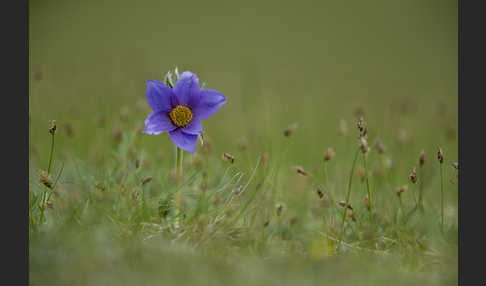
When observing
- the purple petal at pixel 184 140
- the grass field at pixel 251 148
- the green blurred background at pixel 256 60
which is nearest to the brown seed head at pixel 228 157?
the grass field at pixel 251 148

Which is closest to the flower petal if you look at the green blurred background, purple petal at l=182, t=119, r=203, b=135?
purple petal at l=182, t=119, r=203, b=135

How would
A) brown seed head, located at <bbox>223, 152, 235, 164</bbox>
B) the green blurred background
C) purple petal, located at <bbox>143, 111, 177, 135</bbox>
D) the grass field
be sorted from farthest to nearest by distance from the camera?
1. the green blurred background
2. brown seed head, located at <bbox>223, 152, 235, 164</bbox>
3. purple petal, located at <bbox>143, 111, 177, 135</bbox>
4. the grass field

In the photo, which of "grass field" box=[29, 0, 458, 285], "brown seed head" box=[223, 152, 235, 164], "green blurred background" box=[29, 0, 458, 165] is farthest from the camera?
"green blurred background" box=[29, 0, 458, 165]

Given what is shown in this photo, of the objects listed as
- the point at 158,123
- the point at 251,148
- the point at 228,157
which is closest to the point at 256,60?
the point at 251,148

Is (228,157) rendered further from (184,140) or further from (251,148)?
(251,148)

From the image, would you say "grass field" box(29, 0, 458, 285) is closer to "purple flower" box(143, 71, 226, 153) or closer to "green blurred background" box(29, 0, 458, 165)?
"green blurred background" box(29, 0, 458, 165)

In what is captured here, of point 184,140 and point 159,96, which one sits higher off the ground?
point 159,96
